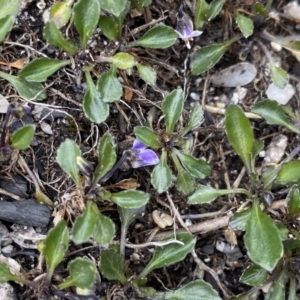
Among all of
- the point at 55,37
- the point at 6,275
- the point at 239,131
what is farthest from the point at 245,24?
the point at 6,275

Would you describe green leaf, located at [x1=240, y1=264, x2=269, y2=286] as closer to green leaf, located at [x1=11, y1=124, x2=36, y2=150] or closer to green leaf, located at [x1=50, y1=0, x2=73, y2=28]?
green leaf, located at [x1=11, y1=124, x2=36, y2=150]

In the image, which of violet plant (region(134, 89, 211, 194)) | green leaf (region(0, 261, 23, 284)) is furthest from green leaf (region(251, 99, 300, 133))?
green leaf (region(0, 261, 23, 284))

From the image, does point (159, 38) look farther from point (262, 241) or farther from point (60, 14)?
point (262, 241)

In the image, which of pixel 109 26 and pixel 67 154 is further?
pixel 109 26

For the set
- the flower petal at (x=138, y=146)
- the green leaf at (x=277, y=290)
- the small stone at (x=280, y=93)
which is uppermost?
the flower petal at (x=138, y=146)

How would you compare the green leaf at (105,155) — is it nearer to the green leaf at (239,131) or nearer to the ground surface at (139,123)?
the ground surface at (139,123)

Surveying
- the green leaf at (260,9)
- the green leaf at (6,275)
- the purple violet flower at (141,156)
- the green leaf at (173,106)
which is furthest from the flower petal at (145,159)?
the green leaf at (260,9)
